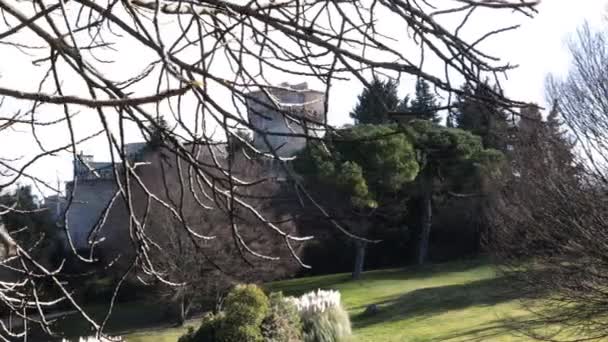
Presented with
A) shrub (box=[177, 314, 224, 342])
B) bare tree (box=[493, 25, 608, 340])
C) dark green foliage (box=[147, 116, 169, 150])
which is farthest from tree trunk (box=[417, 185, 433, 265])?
dark green foliage (box=[147, 116, 169, 150])

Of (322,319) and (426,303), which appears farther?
(426,303)

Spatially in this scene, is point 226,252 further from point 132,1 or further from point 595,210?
point 132,1

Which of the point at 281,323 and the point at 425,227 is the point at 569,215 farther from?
the point at 425,227

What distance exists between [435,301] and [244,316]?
11461mm

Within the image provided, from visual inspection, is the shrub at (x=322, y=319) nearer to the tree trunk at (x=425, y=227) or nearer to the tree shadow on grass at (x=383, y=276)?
the tree shadow on grass at (x=383, y=276)

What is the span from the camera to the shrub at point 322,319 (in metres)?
12.5

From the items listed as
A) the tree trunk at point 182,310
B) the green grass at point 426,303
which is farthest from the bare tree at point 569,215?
the tree trunk at point 182,310

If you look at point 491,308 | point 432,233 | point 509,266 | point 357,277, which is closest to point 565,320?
point 509,266

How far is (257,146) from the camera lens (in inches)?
194

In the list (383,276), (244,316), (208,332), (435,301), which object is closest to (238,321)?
(244,316)

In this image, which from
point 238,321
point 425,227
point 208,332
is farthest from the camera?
point 425,227

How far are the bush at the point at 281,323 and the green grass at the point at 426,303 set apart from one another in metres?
1.77

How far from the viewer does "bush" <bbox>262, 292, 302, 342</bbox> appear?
1140 centimetres

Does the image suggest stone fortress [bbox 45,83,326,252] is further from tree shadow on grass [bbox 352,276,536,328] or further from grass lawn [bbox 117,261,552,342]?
tree shadow on grass [bbox 352,276,536,328]
